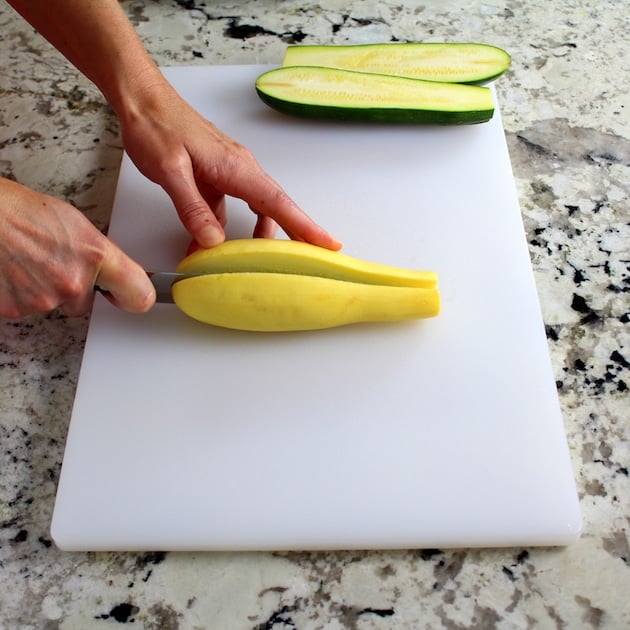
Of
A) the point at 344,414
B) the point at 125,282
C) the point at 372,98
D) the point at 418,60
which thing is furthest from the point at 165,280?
the point at 418,60

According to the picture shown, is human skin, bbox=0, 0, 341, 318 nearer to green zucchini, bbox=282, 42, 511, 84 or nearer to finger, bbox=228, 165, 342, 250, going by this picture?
finger, bbox=228, 165, 342, 250

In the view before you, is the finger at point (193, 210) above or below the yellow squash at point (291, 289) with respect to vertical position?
above

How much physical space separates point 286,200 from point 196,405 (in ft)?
1.56

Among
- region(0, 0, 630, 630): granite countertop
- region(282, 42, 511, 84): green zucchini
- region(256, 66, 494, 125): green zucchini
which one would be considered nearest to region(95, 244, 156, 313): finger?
region(0, 0, 630, 630): granite countertop

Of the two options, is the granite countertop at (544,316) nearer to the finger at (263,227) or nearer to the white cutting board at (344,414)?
the white cutting board at (344,414)

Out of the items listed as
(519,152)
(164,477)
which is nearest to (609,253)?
(519,152)

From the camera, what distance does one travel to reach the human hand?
1.47m

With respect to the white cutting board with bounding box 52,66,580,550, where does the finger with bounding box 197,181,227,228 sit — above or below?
above

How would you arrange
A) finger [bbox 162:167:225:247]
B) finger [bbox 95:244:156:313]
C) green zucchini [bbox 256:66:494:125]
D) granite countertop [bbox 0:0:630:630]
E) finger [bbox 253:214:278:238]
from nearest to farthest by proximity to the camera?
granite countertop [bbox 0:0:630:630] → finger [bbox 95:244:156:313] → finger [bbox 162:167:225:247] → finger [bbox 253:214:278:238] → green zucchini [bbox 256:66:494:125]

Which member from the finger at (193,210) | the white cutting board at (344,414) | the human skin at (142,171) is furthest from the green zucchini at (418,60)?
the finger at (193,210)

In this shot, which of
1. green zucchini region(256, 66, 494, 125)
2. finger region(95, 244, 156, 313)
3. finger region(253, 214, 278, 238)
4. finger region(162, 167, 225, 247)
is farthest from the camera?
green zucchini region(256, 66, 494, 125)

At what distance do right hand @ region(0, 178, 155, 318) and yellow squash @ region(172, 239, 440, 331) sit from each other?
0.12 metres

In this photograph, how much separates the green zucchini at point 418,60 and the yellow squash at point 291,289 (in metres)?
0.71

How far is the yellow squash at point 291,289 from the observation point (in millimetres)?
1353
